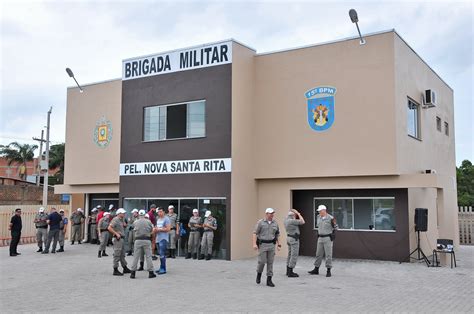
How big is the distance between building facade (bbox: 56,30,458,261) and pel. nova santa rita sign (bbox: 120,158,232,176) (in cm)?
4

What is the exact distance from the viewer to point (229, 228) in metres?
16.9

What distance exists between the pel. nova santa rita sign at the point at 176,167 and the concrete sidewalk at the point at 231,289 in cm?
335

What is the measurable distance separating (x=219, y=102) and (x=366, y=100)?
200 inches

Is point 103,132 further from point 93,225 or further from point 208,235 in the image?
point 208,235

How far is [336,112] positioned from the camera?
16688mm

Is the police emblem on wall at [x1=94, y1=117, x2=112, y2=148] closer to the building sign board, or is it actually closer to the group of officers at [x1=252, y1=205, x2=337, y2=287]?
the building sign board

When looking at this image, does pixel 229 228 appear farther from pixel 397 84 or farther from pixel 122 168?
pixel 397 84

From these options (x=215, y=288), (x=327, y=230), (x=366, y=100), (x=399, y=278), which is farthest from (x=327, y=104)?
(x=215, y=288)

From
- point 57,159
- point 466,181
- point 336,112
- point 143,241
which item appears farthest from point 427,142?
point 57,159

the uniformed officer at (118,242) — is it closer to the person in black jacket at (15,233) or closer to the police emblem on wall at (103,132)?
the person in black jacket at (15,233)

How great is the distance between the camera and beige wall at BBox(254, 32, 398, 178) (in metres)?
15.9

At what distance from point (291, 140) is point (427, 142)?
5651mm

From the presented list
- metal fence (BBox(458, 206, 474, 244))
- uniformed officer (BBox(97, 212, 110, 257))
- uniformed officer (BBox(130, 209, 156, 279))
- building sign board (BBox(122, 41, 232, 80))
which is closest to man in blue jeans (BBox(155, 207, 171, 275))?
uniformed officer (BBox(130, 209, 156, 279))

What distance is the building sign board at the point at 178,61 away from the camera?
58.3ft
